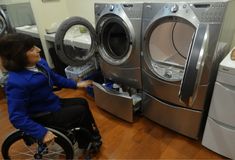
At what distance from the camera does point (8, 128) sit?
1.82m

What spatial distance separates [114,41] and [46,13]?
1.24 meters

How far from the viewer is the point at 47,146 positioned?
1.21 m

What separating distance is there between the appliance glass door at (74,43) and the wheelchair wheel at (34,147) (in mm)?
721

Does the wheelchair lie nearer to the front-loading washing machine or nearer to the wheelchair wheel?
the wheelchair wheel

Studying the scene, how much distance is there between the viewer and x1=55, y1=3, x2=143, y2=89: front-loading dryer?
4.54ft

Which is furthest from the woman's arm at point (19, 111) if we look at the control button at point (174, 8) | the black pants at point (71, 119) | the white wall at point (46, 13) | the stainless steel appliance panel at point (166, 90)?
the white wall at point (46, 13)

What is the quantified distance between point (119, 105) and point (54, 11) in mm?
1668

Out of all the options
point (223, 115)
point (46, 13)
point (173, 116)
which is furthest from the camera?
point (46, 13)

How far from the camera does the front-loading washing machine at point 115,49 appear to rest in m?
1.40

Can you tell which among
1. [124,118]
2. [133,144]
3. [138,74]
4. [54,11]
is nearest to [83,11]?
[54,11]

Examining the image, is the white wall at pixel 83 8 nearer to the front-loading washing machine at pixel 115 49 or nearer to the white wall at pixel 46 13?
the white wall at pixel 46 13

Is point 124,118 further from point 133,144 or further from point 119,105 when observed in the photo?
point 133,144

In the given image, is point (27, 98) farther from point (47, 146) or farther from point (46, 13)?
point (46, 13)

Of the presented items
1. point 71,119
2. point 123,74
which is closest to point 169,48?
point 123,74
